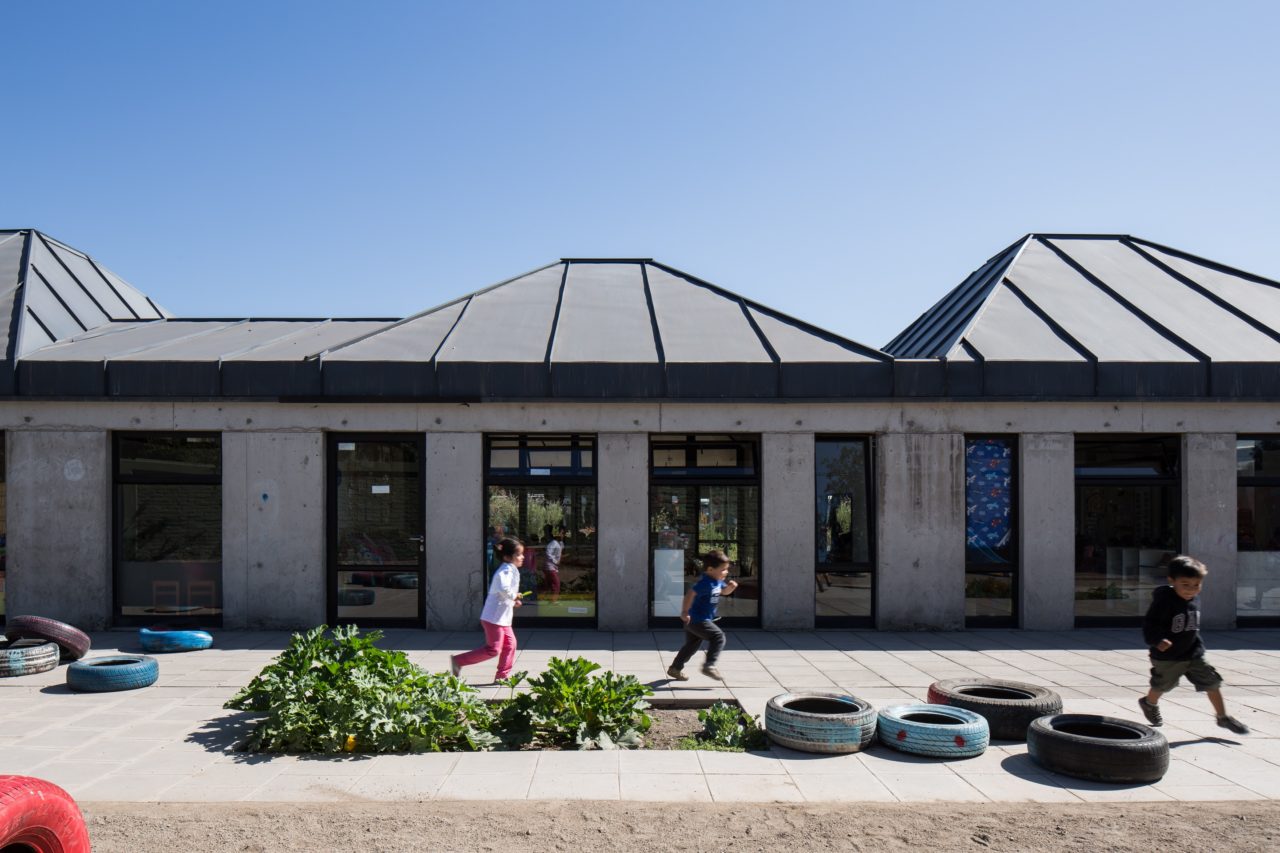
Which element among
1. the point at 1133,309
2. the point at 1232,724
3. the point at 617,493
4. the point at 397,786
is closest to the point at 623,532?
the point at 617,493

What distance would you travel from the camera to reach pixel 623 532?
12.5 m

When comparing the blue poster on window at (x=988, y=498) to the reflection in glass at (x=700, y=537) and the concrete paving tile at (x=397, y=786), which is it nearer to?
the reflection in glass at (x=700, y=537)

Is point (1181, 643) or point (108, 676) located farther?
point (108, 676)

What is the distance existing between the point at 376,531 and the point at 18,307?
8092mm

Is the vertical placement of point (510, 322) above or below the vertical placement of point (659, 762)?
above

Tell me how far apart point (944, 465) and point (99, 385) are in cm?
1308

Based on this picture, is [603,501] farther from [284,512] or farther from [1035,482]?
[1035,482]

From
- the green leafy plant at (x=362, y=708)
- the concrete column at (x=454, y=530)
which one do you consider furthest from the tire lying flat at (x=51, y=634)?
the concrete column at (x=454, y=530)

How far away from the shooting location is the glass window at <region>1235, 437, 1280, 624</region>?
13008mm

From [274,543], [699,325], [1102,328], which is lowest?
[274,543]

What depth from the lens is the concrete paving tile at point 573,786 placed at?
5929 millimetres

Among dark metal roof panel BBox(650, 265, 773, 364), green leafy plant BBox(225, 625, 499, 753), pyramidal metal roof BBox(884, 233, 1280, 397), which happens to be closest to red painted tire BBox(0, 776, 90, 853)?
green leafy plant BBox(225, 625, 499, 753)

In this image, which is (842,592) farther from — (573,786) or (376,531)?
(573,786)

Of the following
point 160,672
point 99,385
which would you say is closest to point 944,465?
point 160,672
